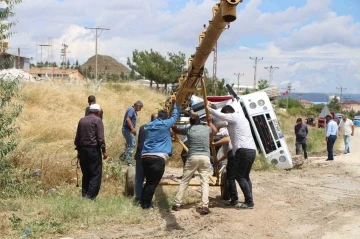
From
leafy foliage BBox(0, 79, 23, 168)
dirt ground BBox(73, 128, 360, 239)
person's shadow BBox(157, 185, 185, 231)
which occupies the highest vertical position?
leafy foliage BBox(0, 79, 23, 168)

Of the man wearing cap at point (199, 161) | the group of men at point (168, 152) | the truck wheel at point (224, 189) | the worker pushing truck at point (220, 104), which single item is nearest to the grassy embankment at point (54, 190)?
the group of men at point (168, 152)

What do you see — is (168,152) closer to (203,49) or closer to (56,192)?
(203,49)

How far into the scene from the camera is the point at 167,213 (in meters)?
8.50

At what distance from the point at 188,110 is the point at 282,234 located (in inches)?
136

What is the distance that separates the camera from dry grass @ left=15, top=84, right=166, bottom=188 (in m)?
10.8

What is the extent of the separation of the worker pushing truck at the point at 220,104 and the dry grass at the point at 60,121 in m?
2.14

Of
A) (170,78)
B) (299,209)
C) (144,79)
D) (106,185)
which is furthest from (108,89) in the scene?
(299,209)

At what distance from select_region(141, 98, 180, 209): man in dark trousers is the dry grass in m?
2.77

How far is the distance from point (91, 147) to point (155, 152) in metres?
1.19

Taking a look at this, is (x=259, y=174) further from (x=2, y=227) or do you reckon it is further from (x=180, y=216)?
(x=2, y=227)

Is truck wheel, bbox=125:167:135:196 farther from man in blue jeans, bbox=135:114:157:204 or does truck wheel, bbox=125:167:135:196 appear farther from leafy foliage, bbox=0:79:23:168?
leafy foliage, bbox=0:79:23:168

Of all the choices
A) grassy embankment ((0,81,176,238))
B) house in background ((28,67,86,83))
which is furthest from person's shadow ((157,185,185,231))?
house in background ((28,67,86,83))

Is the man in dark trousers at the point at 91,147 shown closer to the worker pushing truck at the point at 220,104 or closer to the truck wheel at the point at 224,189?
the worker pushing truck at the point at 220,104

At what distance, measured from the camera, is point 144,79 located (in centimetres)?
5103
